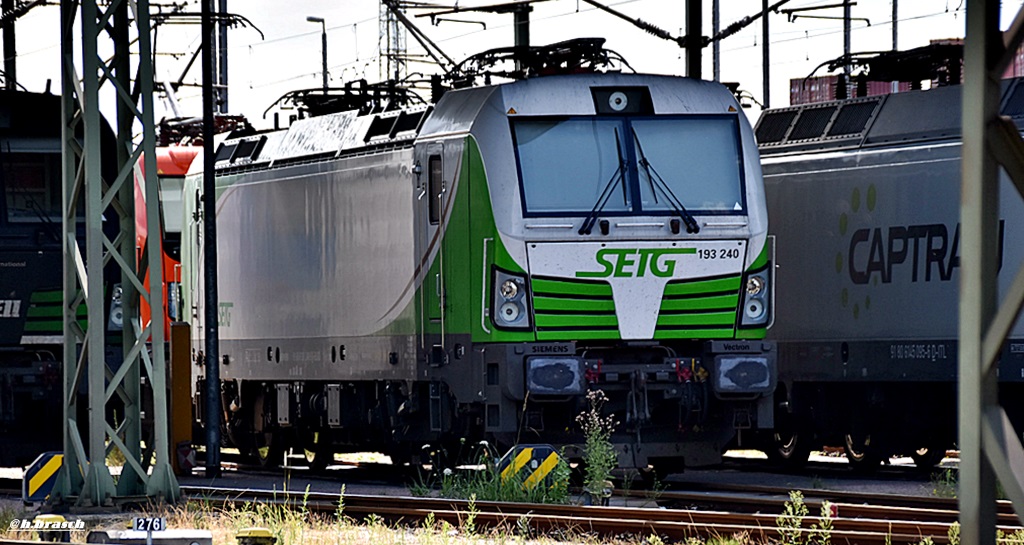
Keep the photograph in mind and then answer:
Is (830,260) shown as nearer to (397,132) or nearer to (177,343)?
(397,132)

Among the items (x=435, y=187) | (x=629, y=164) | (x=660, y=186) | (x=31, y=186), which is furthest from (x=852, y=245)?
(x=31, y=186)

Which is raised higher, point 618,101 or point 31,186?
point 618,101

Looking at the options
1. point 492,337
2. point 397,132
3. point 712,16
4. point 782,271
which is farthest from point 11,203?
point 712,16

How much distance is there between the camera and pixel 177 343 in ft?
59.4

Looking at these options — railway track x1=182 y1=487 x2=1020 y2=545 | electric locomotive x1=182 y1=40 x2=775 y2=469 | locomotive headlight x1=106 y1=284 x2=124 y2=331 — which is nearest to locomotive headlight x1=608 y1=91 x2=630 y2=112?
electric locomotive x1=182 y1=40 x2=775 y2=469

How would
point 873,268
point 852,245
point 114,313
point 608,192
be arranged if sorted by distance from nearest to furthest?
point 608,192 → point 114,313 → point 873,268 → point 852,245

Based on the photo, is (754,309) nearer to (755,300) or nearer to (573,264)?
(755,300)

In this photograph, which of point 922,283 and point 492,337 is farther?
point 922,283

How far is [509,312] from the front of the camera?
14.9m

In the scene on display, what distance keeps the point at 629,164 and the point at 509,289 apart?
1530 mm

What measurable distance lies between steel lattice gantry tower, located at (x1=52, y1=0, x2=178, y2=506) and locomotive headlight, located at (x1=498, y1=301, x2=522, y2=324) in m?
3.09

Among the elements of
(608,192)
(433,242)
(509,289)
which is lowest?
(509,289)

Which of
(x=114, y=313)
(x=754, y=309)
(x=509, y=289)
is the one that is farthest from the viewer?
(x=114, y=313)

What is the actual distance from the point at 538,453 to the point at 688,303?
2.22m
